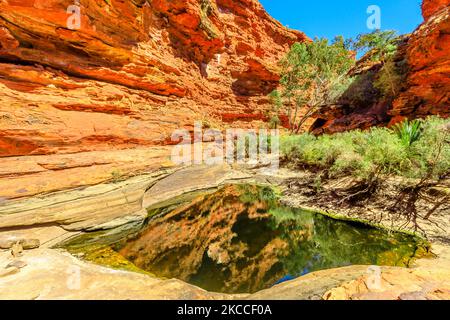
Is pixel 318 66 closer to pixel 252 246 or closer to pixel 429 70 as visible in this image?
pixel 429 70

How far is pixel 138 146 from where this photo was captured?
1170 centimetres

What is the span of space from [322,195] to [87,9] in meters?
13.9

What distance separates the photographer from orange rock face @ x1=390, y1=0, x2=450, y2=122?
39.2 feet

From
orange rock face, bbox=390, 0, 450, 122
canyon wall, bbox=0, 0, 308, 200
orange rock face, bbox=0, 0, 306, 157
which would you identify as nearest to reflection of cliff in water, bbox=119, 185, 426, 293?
canyon wall, bbox=0, 0, 308, 200

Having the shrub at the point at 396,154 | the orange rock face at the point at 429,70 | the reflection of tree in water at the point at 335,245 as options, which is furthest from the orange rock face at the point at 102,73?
the orange rock face at the point at 429,70

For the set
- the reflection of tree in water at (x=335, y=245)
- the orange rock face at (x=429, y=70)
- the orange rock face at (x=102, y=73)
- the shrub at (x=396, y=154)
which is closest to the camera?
the reflection of tree in water at (x=335, y=245)

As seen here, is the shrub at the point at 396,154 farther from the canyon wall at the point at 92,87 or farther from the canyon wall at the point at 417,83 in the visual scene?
the canyon wall at the point at 92,87

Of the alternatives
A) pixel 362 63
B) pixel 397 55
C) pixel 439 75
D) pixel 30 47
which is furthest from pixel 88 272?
pixel 362 63

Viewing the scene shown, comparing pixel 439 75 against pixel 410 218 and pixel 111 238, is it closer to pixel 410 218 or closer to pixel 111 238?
pixel 410 218

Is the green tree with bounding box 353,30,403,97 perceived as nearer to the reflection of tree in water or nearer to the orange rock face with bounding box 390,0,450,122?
the orange rock face with bounding box 390,0,450,122

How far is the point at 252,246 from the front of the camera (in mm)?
6383

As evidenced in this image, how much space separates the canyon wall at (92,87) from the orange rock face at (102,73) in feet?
0.12

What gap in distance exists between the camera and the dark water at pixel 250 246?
16.1 ft
